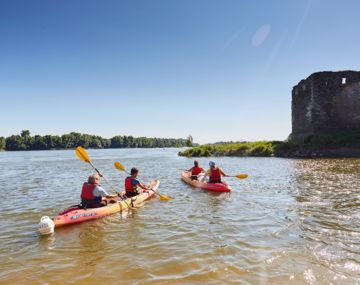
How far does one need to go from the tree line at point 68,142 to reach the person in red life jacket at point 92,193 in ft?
280

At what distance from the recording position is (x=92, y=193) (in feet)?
29.4

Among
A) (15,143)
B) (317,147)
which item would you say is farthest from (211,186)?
(15,143)

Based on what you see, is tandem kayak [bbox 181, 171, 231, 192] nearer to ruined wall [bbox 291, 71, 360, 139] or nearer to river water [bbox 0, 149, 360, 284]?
river water [bbox 0, 149, 360, 284]

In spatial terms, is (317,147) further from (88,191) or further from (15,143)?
(15,143)

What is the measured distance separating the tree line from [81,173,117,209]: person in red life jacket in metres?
85.5

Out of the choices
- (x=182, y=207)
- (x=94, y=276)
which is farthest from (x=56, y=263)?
(x=182, y=207)

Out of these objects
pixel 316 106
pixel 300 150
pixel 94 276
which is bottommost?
pixel 94 276

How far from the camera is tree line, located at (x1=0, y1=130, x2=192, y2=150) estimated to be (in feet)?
381

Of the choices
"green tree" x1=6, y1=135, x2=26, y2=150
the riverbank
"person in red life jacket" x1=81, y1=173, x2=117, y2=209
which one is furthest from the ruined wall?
"green tree" x1=6, y1=135, x2=26, y2=150

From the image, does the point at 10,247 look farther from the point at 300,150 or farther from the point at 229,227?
the point at 300,150

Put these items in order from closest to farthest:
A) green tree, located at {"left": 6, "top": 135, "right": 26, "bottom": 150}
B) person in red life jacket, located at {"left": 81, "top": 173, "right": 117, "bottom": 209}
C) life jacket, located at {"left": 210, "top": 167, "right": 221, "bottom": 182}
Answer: person in red life jacket, located at {"left": 81, "top": 173, "right": 117, "bottom": 209} < life jacket, located at {"left": 210, "top": 167, "right": 221, "bottom": 182} < green tree, located at {"left": 6, "top": 135, "right": 26, "bottom": 150}

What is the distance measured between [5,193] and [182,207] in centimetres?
851

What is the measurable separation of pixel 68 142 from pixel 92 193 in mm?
124117

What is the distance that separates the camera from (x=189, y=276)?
4969mm
